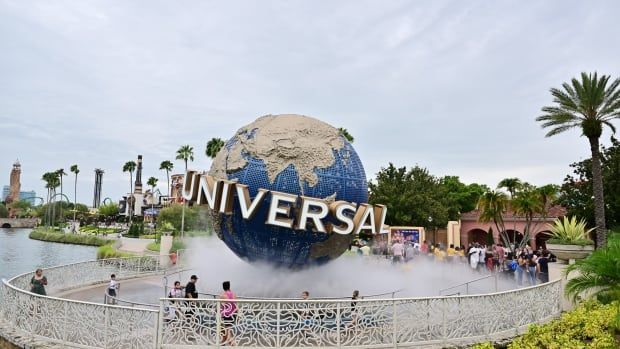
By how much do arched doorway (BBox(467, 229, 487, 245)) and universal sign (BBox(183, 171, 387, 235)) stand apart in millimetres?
40737

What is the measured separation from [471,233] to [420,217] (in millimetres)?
12085

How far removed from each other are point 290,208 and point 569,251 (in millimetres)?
15253

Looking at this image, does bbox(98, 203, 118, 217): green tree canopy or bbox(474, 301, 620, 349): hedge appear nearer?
bbox(474, 301, 620, 349): hedge

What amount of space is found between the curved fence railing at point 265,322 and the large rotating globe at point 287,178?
2.39 meters

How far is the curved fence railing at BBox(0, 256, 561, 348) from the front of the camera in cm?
770

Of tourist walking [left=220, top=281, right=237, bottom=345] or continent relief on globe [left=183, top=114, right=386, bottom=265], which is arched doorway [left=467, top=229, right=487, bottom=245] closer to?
continent relief on globe [left=183, top=114, right=386, bottom=265]

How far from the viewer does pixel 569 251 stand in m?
19.6

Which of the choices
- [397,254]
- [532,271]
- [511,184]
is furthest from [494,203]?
[532,271]

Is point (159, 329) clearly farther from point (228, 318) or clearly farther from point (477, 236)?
point (477, 236)

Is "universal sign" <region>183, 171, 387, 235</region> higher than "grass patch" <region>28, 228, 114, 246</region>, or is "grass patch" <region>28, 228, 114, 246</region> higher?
"universal sign" <region>183, 171, 387, 235</region>

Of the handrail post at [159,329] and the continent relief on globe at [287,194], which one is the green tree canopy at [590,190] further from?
the handrail post at [159,329]

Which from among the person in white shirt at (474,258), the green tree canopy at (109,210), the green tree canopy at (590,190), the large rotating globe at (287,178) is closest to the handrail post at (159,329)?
the large rotating globe at (287,178)

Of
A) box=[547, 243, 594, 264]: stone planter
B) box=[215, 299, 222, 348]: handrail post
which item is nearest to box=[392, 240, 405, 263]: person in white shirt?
box=[547, 243, 594, 264]: stone planter

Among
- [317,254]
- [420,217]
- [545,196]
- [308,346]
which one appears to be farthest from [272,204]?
[545,196]
